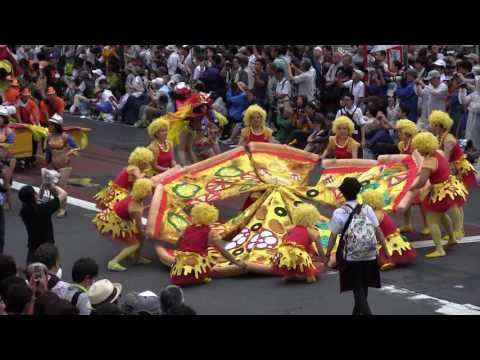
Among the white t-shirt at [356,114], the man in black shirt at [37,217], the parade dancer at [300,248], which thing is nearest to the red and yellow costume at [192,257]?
the parade dancer at [300,248]

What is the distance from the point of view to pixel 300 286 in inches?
471

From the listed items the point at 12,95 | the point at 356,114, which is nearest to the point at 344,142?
the point at 356,114

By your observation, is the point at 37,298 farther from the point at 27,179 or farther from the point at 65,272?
the point at 27,179

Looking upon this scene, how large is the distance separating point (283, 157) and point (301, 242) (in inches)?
111

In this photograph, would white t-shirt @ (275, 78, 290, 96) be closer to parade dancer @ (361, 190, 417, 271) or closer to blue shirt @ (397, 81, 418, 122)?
blue shirt @ (397, 81, 418, 122)

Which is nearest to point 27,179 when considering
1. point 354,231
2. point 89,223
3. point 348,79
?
point 89,223

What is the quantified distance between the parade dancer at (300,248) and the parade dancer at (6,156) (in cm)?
497

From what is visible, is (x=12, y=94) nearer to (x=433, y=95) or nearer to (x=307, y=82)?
(x=307, y=82)

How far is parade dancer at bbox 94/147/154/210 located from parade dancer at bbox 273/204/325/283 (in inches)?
99.4

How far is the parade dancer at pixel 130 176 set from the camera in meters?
13.5

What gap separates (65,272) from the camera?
12945 mm

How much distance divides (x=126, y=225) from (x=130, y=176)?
3.24 ft

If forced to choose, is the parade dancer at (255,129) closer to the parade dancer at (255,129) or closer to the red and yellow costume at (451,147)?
the parade dancer at (255,129)

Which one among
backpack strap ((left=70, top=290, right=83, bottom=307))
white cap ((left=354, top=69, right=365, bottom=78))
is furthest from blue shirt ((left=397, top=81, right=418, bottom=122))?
Answer: backpack strap ((left=70, top=290, right=83, bottom=307))
